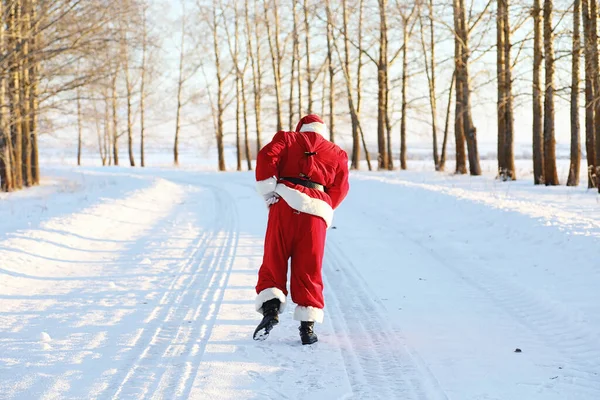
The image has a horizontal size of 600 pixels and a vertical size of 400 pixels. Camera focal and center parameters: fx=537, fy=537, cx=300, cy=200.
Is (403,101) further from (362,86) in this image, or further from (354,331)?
(354,331)

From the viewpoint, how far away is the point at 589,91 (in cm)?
1448

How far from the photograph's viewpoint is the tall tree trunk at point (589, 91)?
13359 mm

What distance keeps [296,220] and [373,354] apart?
48.2 inches

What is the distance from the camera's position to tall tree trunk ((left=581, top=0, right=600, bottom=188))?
13359 millimetres

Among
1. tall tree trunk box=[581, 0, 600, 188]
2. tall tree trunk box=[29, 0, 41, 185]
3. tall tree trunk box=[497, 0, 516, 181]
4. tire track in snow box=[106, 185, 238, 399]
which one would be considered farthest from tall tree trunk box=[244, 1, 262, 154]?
tire track in snow box=[106, 185, 238, 399]

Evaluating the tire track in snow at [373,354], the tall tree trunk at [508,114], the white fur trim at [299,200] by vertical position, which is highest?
the tall tree trunk at [508,114]

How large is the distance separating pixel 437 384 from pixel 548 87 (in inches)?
584

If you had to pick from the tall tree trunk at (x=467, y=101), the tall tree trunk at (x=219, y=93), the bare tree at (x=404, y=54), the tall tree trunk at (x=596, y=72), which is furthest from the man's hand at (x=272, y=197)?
the tall tree trunk at (x=219, y=93)

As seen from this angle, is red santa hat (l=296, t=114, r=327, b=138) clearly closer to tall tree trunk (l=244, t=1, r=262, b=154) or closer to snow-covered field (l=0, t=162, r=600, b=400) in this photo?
snow-covered field (l=0, t=162, r=600, b=400)

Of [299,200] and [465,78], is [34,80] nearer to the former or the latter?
[299,200]

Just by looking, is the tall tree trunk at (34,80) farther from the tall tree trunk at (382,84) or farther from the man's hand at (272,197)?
the tall tree trunk at (382,84)

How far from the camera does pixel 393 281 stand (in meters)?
6.49

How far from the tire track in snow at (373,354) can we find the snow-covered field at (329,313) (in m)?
0.02

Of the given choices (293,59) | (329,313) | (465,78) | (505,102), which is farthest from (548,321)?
(293,59)
